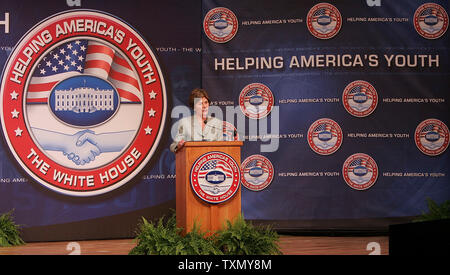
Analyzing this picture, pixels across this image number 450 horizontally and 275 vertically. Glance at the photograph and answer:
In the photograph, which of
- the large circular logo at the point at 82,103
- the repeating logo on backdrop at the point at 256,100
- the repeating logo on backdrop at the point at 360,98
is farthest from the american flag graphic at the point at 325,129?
the large circular logo at the point at 82,103

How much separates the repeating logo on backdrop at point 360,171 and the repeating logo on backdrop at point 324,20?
1.56 metres

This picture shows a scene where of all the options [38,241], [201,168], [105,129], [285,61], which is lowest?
[38,241]

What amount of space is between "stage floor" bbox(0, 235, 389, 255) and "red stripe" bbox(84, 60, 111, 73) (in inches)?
83.0

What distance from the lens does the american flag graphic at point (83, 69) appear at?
20.7 ft

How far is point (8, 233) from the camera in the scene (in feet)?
19.6

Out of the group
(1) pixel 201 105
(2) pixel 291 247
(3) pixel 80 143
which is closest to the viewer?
(1) pixel 201 105

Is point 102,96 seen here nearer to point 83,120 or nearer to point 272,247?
point 83,120

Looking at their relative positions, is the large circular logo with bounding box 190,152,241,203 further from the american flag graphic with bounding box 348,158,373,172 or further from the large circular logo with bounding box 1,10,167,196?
the american flag graphic with bounding box 348,158,373,172

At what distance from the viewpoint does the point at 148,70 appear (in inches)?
254

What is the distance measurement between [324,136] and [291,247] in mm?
1617

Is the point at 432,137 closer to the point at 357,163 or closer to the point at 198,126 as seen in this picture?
the point at 357,163

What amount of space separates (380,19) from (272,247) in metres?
3.54

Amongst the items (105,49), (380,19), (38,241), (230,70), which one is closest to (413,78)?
(380,19)

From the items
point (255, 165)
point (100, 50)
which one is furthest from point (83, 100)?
point (255, 165)
